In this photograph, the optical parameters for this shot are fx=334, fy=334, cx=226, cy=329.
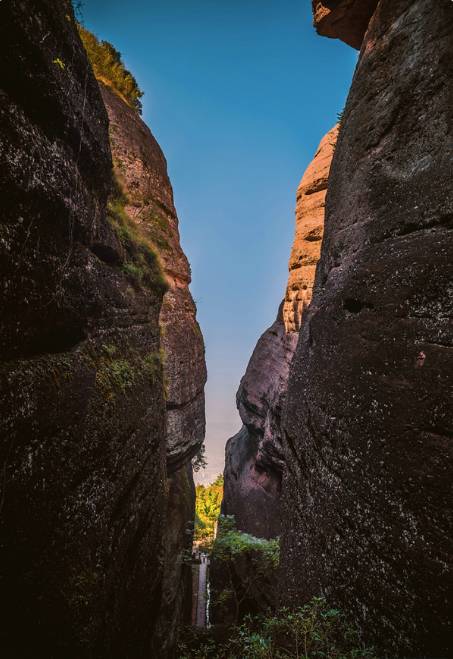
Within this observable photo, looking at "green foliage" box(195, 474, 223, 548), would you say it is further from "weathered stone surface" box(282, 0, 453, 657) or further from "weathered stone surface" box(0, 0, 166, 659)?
"weathered stone surface" box(0, 0, 166, 659)

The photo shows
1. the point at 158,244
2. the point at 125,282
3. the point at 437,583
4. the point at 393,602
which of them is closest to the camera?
the point at 437,583

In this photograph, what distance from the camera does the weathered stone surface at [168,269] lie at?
10.8 m

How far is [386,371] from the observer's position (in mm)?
4477

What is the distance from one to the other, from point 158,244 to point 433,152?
8.49 m

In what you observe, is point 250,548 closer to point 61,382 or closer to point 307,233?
point 61,382

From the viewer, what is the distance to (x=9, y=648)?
8.98 ft

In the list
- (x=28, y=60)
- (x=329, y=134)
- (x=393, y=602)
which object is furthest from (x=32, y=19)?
(x=329, y=134)

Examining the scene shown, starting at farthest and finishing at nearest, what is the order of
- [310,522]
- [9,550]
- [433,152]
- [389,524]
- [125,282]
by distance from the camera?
[125,282] → [310,522] → [433,152] → [389,524] → [9,550]

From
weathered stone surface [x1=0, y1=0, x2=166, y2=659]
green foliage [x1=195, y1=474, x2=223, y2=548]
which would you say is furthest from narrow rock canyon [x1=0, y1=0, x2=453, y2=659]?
green foliage [x1=195, y1=474, x2=223, y2=548]

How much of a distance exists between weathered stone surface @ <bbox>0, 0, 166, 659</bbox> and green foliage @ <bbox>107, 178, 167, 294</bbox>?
1.28 meters

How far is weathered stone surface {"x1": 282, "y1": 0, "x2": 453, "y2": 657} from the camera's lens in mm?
3590

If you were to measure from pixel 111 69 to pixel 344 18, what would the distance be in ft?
26.7

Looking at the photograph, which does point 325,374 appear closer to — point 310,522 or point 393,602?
point 310,522

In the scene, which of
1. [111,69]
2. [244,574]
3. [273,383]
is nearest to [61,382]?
[111,69]
